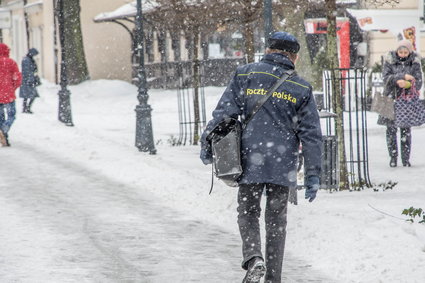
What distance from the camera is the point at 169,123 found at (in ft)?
74.2

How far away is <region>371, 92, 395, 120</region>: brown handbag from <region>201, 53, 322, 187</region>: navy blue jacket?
22.3ft

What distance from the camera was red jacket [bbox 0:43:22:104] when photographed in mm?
15680

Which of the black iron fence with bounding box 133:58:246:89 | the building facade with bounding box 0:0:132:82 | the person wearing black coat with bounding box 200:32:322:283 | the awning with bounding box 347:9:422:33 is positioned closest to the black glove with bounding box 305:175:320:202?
the person wearing black coat with bounding box 200:32:322:283

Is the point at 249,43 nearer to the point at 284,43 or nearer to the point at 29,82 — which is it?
the point at 284,43

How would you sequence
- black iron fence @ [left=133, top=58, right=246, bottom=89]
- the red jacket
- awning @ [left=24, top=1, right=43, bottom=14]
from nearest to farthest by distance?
the red jacket, black iron fence @ [left=133, top=58, right=246, bottom=89], awning @ [left=24, top=1, right=43, bottom=14]

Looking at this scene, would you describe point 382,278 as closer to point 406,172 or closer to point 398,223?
point 398,223

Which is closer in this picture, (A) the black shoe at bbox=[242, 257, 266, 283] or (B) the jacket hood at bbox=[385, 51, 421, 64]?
Answer: (A) the black shoe at bbox=[242, 257, 266, 283]

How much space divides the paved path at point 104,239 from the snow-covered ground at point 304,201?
14cm

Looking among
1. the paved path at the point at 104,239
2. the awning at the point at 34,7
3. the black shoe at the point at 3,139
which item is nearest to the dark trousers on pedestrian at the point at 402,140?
the paved path at the point at 104,239

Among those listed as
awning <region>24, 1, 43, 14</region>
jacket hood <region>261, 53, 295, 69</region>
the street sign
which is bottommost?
jacket hood <region>261, 53, 295, 69</region>

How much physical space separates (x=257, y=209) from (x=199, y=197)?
4.34m

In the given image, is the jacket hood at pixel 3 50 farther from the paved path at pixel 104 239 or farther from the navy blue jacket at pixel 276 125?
the navy blue jacket at pixel 276 125

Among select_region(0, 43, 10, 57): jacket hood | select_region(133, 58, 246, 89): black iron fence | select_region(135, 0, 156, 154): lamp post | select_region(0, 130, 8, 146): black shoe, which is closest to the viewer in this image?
select_region(135, 0, 156, 154): lamp post

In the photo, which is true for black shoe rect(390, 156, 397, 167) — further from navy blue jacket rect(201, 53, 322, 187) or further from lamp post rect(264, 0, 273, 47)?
navy blue jacket rect(201, 53, 322, 187)
